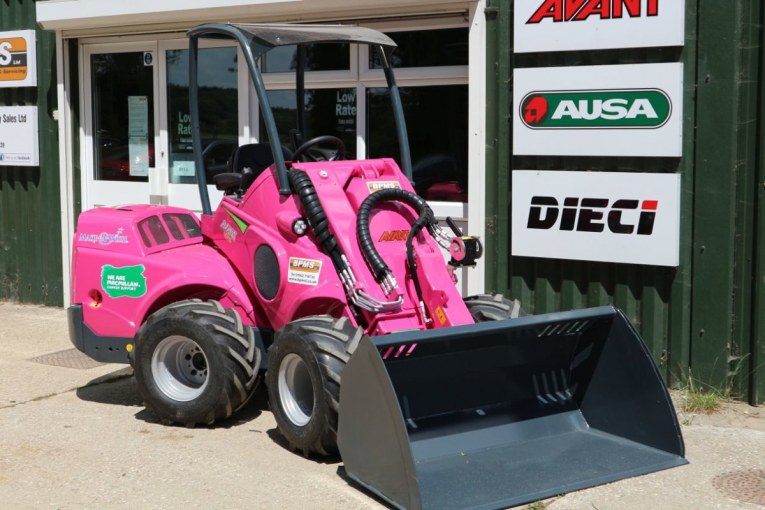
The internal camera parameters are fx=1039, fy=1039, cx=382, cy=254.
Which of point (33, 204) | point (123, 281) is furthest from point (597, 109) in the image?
point (33, 204)

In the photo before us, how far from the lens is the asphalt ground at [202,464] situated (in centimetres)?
499

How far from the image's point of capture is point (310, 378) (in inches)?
218

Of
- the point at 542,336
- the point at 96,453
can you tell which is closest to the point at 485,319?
the point at 542,336

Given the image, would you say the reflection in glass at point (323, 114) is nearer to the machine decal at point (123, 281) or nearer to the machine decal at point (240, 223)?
the machine decal at point (240, 223)

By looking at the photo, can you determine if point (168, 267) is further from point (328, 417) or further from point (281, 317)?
point (328, 417)

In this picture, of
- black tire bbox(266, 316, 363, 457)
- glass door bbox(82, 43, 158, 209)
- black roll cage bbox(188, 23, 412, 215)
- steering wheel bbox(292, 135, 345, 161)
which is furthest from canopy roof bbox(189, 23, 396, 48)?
glass door bbox(82, 43, 158, 209)

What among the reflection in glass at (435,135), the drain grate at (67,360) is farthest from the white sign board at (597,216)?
the drain grate at (67,360)

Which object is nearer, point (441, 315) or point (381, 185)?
point (441, 315)

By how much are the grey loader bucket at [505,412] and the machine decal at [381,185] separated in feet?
4.26

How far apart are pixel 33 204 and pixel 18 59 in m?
1.42

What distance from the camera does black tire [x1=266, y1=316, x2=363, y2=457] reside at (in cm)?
529

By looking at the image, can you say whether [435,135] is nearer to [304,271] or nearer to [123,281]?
[304,271]

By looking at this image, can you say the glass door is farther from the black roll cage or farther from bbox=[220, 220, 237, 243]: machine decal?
bbox=[220, 220, 237, 243]: machine decal

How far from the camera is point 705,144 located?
264 inches
